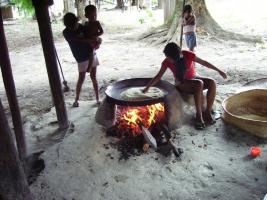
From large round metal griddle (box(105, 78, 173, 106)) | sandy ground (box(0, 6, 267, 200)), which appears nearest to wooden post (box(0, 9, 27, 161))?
sandy ground (box(0, 6, 267, 200))

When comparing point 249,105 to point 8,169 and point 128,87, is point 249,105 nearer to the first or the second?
point 128,87

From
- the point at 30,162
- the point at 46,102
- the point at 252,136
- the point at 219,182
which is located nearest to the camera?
the point at 219,182

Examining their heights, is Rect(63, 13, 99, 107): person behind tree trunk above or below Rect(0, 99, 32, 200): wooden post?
above

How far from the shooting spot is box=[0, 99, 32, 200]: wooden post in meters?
2.39

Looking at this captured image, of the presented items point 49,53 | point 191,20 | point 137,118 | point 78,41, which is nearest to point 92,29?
point 78,41

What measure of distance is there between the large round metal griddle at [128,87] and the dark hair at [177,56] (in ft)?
0.70

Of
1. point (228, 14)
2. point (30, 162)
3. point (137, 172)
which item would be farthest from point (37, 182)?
point (228, 14)

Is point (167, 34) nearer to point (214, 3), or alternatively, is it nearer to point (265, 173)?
point (265, 173)

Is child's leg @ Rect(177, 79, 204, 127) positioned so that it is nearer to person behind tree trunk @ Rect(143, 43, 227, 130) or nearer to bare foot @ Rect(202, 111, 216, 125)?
person behind tree trunk @ Rect(143, 43, 227, 130)

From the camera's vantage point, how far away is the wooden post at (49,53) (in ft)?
13.7

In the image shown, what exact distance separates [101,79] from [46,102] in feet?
5.14

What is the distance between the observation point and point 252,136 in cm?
435

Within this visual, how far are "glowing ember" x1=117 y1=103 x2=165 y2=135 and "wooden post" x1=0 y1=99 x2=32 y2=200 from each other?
6.51ft

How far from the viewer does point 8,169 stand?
2420 millimetres
